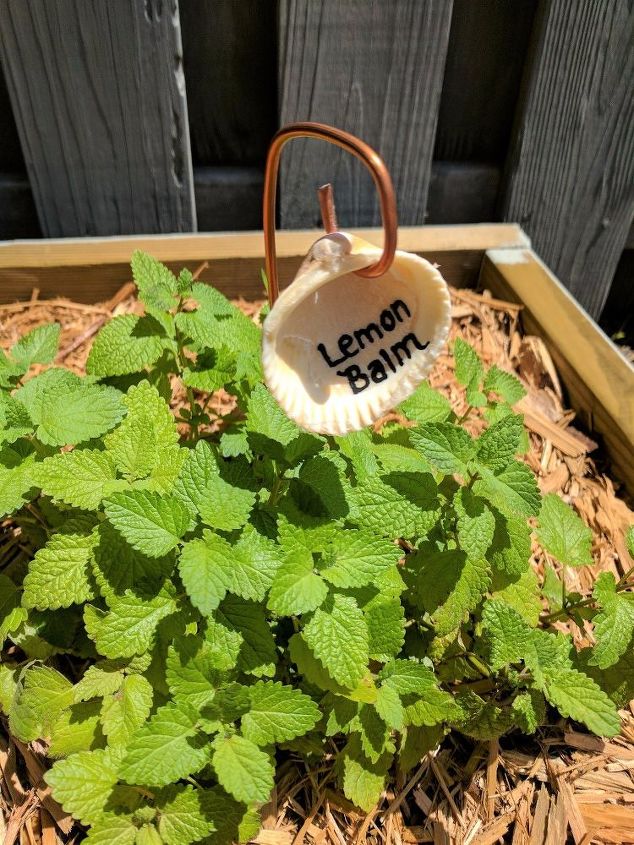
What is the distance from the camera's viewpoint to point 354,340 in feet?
2.65

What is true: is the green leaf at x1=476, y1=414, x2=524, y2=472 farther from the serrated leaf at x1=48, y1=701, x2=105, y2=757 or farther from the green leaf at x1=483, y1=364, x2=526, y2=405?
the serrated leaf at x1=48, y1=701, x2=105, y2=757

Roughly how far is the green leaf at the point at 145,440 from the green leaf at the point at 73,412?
0.07ft

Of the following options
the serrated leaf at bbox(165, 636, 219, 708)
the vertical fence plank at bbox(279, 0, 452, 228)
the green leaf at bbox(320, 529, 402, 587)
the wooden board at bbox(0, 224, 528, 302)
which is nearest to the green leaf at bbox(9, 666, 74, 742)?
the serrated leaf at bbox(165, 636, 219, 708)

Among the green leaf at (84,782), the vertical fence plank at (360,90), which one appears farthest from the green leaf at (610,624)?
the vertical fence plank at (360,90)

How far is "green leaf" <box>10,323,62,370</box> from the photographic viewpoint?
1124 mm

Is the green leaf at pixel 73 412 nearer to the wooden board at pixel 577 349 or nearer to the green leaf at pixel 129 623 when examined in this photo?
the green leaf at pixel 129 623

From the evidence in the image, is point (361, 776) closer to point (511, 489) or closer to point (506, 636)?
point (506, 636)

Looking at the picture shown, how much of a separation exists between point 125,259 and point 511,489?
3.93 ft

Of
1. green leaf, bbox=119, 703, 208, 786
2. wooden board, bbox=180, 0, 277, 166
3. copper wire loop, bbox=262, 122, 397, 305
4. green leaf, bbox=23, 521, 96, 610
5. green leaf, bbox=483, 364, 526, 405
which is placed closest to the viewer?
copper wire loop, bbox=262, 122, 397, 305

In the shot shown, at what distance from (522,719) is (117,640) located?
1.90 feet

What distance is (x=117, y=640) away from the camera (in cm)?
83

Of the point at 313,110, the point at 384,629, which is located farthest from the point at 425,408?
the point at 313,110

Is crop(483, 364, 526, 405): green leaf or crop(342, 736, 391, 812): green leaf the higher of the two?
crop(483, 364, 526, 405): green leaf

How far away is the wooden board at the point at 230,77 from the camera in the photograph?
63.9 inches
